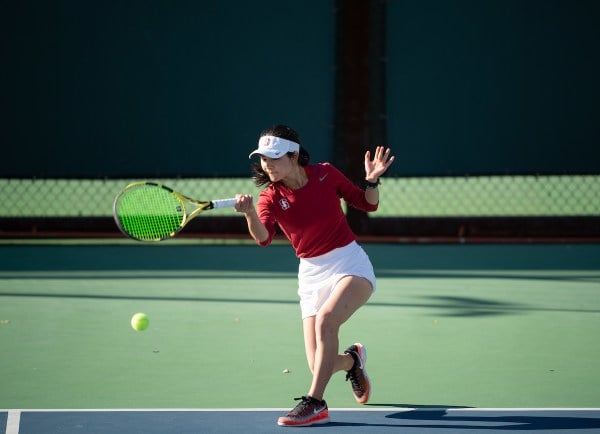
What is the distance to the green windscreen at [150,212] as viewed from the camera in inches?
181

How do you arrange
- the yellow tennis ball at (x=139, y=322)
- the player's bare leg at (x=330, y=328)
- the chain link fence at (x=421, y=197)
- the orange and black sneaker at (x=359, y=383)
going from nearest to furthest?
the player's bare leg at (x=330, y=328)
the orange and black sneaker at (x=359, y=383)
the yellow tennis ball at (x=139, y=322)
the chain link fence at (x=421, y=197)

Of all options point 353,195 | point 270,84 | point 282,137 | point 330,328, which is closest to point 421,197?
point 270,84

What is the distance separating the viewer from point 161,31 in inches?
405

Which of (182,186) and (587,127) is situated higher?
(587,127)

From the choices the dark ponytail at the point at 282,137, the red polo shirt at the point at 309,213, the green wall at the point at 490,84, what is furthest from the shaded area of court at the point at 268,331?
the green wall at the point at 490,84

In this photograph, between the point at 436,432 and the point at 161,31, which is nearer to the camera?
the point at 436,432

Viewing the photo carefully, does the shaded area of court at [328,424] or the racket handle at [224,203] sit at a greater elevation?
the racket handle at [224,203]

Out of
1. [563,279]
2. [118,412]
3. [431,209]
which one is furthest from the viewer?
[431,209]

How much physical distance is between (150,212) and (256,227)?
0.51 metres

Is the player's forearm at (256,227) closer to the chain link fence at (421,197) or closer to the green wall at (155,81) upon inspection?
the green wall at (155,81)

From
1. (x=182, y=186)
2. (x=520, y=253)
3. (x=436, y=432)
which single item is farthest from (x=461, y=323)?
(x=182, y=186)

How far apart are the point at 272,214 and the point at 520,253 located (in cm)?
572

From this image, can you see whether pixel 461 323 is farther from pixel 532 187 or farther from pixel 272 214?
pixel 532 187

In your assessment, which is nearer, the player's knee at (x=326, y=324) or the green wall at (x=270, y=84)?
the player's knee at (x=326, y=324)
